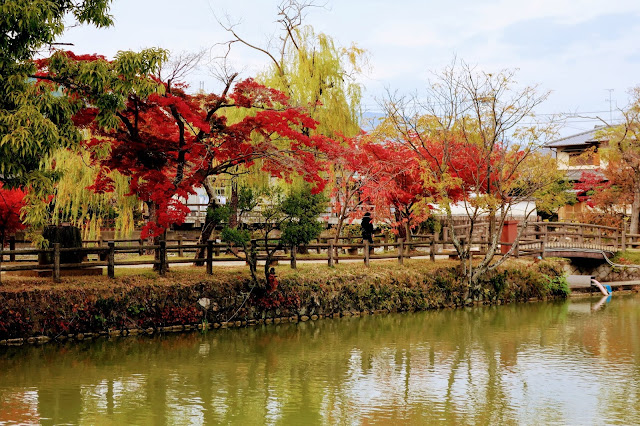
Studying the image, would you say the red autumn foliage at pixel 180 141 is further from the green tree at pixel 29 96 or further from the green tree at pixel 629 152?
the green tree at pixel 629 152

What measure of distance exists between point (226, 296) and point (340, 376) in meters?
5.77

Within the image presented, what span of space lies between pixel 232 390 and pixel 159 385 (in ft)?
4.21

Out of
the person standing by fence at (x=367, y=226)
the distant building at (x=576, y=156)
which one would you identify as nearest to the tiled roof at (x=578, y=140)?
the distant building at (x=576, y=156)

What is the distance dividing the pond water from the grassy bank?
649mm

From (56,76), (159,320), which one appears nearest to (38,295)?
(159,320)

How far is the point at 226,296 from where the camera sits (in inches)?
722

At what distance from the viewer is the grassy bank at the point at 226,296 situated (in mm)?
15898

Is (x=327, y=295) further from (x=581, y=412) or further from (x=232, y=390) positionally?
Result: (x=581, y=412)

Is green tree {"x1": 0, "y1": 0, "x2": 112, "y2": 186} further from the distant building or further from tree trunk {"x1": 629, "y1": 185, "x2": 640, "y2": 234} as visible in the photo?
the distant building

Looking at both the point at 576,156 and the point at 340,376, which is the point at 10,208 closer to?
the point at 340,376

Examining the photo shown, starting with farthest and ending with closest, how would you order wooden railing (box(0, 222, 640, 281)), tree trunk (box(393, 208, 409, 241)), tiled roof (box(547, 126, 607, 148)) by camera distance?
tiled roof (box(547, 126, 607, 148)) → tree trunk (box(393, 208, 409, 241)) → wooden railing (box(0, 222, 640, 281))

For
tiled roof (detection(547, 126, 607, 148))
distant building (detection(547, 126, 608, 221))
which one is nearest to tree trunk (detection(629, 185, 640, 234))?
distant building (detection(547, 126, 608, 221))

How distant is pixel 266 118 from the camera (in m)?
18.2

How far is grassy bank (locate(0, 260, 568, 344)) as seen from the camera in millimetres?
15898
